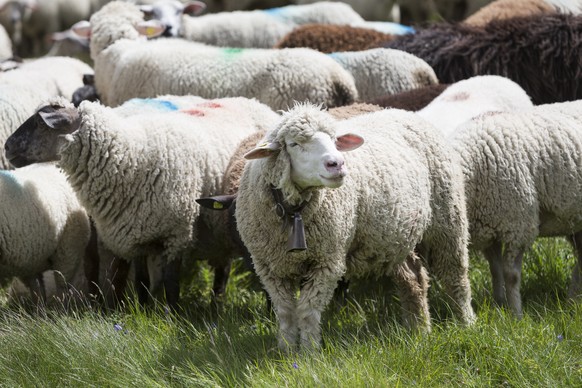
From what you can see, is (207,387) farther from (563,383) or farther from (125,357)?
(563,383)

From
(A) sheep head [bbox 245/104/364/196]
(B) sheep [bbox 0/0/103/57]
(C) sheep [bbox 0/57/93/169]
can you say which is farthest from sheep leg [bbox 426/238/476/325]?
(B) sheep [bbox 0/0/103/57]

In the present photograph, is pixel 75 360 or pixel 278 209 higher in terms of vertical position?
pixel 278 209

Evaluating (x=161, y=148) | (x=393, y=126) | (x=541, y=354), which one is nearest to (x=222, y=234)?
(x=161, y=148)

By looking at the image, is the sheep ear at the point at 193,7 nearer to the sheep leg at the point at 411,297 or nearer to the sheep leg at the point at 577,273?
the sheep leg at the point at 577,273

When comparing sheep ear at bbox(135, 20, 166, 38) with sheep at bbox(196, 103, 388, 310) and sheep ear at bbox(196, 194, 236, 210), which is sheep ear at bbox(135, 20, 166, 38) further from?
sheep ear at bbox(196, 194, 236, 210)

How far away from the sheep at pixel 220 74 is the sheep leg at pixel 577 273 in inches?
96.3

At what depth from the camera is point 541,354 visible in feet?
15.1

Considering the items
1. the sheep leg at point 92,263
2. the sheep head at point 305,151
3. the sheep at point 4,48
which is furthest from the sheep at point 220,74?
the sheep head at point 305,151

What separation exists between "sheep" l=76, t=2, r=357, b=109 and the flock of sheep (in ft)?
0.05

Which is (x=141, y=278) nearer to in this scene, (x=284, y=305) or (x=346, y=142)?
(x=284, y=305)

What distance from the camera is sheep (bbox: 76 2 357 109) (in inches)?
316

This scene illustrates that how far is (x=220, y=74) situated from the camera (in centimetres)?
822

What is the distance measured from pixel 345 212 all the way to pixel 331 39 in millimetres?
5189

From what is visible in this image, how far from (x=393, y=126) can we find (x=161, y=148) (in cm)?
145
